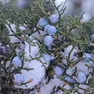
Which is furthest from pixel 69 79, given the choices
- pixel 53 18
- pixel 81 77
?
pixel 53 18

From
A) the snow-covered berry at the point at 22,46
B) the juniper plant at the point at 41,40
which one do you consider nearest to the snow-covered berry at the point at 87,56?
the juniper plant at the point at 41,40

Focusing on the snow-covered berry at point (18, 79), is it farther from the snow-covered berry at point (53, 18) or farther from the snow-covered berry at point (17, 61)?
the snow-covered berry at point (53, 18)

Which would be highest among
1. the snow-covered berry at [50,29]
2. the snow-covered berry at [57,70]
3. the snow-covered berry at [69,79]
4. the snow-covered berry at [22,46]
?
the snow-covered berry at [50,29]

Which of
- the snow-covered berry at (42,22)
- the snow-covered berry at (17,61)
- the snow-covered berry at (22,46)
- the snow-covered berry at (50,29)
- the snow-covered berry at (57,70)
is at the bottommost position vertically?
the snow-covered berry at (57,70)

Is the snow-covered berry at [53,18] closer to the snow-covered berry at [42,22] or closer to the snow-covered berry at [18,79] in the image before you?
the snow-covered berry at [42,22]

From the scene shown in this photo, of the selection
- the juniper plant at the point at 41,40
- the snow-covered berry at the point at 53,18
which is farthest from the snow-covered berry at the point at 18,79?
the snow-covered berry at the point at 53,18

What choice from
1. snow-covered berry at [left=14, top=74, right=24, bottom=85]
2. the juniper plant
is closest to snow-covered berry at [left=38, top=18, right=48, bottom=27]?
the juniper plant

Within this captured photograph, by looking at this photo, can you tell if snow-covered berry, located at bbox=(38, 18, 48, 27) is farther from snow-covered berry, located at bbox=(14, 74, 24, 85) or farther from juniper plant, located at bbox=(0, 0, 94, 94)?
snow-covered berry, located at bbox=(14, 74, 24, 85)

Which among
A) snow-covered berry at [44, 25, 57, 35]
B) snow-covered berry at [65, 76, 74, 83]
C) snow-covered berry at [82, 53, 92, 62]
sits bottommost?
snow-covered berry at [65, 76, 74, 83]

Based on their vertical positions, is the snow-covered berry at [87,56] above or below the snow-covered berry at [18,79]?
above

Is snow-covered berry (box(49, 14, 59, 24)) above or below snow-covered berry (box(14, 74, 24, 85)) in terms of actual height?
above

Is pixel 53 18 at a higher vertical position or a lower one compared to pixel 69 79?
higher

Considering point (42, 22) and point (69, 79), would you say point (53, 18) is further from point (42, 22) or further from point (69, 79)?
point (69, 79)

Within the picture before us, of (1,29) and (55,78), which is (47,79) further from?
(1,29)
